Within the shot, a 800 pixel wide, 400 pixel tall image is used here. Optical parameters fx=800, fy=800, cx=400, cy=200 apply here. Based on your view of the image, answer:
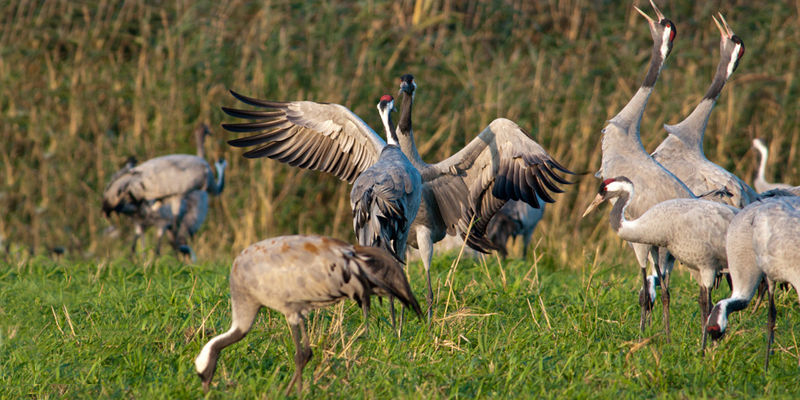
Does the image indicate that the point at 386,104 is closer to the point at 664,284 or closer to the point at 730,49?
the point at 664,284

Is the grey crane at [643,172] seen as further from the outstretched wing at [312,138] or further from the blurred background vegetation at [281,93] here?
the blurred background vegetation at [281,93]

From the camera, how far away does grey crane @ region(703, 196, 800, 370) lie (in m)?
3.70

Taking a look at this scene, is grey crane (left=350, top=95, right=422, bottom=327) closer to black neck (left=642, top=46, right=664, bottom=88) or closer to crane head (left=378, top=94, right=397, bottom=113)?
crane head (left=378, top=94, right=397, bottom=113)

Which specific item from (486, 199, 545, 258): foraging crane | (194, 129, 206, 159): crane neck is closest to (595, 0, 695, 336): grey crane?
(486, 199, 545, 258): foraging crane

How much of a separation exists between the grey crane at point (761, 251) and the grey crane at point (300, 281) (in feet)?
5.20

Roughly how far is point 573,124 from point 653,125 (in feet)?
2.85

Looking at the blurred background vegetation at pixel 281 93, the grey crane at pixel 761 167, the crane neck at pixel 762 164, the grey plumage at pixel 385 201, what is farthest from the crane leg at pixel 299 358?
the crane neck at pixel 762 164

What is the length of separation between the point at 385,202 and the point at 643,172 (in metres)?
1.65

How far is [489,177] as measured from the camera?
5.69 metres

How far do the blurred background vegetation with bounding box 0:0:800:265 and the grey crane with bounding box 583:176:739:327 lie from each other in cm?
377

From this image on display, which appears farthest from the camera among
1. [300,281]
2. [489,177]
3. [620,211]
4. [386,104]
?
[489,177]

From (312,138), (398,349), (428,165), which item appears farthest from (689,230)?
(312,138)

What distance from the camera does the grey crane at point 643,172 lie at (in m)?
4.77

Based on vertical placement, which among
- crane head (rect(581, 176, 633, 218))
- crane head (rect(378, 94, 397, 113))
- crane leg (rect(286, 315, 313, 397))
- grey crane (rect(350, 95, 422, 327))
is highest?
crane head (rect(378, 94, 397, 113))
